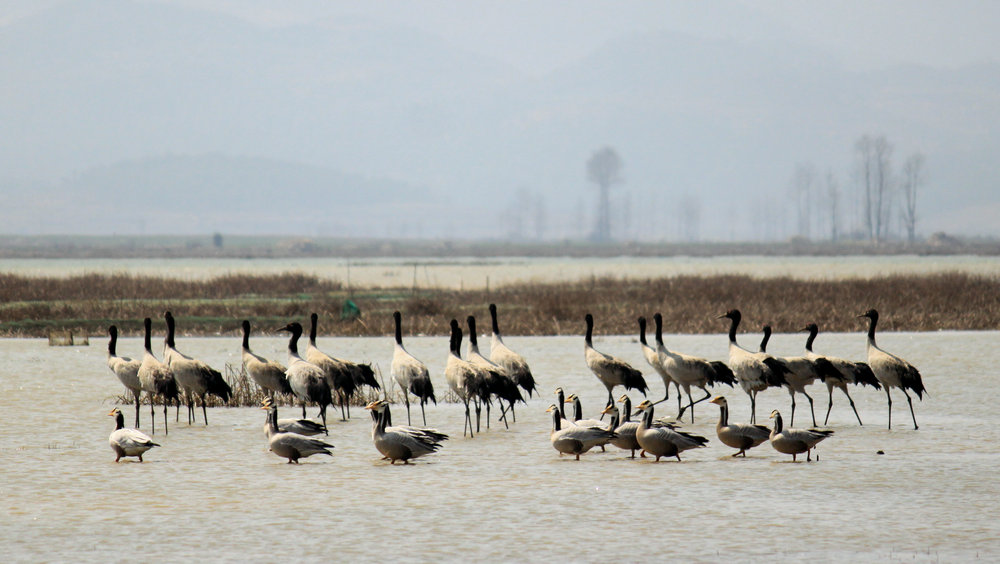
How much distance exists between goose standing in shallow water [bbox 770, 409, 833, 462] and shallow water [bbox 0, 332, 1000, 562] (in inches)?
8.1

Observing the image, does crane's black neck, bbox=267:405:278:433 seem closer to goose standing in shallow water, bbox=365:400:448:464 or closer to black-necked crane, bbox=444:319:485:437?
goose standing in shallow water, bbox=365:400:448:464

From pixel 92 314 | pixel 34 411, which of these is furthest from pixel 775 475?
pixel 92 314

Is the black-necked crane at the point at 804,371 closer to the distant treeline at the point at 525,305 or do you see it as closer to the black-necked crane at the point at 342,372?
the black-necked crane at the point at 342,372

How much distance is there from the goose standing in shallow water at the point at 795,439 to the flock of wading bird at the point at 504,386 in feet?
0.04

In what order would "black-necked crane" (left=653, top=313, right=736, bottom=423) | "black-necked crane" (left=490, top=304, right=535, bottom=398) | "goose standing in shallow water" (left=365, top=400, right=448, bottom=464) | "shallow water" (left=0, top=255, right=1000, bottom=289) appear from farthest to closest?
"shallow water" (left=0, top=255, right=1000, bottom=289)
"black-necked crane" (left=490, top=304, right=535, bottom=398)
"black-necked crane" (left=653, top=313, right=736, bottom=423)
"goose standing in shallow water" (left=365, top=400, right=448, bottom=464)

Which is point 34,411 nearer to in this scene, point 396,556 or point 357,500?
point 357,500

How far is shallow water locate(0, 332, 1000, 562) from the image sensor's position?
31.3ft

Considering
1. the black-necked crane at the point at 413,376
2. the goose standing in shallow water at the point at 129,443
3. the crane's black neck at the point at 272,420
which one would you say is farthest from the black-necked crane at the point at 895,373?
the goose standing in shallow water at the point at 129,443

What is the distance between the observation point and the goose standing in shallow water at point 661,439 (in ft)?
43.1

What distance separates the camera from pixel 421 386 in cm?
1555

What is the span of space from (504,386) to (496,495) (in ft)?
12.8

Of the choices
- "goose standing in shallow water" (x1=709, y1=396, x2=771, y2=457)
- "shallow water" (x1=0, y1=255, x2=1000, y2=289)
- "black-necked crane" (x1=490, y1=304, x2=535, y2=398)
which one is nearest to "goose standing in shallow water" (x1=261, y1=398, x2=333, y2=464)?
"black-necked crane" (x1=490, y1=304, x2=535, y2=398)

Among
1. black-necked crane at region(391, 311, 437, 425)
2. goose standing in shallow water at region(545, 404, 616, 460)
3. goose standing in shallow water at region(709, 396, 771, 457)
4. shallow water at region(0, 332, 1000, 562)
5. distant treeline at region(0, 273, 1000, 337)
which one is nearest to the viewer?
shallow water at region(0, 332, 1000, 562)

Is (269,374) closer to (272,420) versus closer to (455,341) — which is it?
(272,420)
